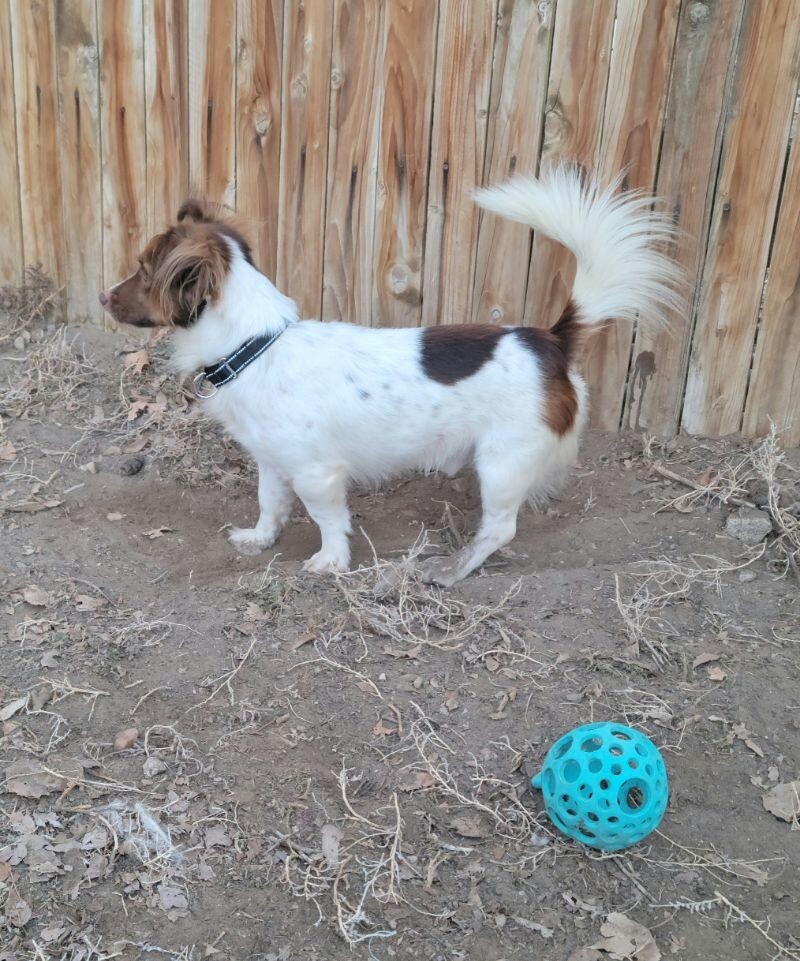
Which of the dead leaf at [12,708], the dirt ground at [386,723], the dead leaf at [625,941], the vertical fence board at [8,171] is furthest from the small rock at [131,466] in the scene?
the dead leaf at [625,941]

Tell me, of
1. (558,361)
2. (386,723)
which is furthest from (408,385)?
(386,723)

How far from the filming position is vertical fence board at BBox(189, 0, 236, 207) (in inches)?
186

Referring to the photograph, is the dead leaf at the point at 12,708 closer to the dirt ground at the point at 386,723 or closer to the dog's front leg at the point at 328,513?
the dirt ground at the point at 386,723

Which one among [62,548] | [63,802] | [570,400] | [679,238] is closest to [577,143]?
[679,238]

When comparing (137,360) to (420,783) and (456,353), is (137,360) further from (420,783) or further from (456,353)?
(420,783)

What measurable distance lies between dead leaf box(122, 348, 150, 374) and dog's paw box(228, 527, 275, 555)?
1439 mm

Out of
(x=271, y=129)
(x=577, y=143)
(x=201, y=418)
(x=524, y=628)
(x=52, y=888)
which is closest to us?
(x=52, y=888)

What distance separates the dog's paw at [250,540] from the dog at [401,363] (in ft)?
1.41

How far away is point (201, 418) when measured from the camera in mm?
5195

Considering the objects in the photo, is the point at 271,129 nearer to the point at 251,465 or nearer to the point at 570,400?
the point at 251,465

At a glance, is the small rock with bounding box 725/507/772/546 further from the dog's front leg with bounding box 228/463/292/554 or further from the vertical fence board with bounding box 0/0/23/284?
the vertical fence board with bounding box 0/0/23/284

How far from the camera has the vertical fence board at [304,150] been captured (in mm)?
4574

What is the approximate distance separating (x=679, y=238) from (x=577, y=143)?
67cm

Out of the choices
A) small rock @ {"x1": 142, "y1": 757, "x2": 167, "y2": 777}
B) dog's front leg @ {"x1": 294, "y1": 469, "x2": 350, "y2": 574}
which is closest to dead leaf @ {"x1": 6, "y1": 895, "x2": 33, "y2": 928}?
small rock @ {"x1": 142, "y1": 757, "x2": 167, "y2": 777}
